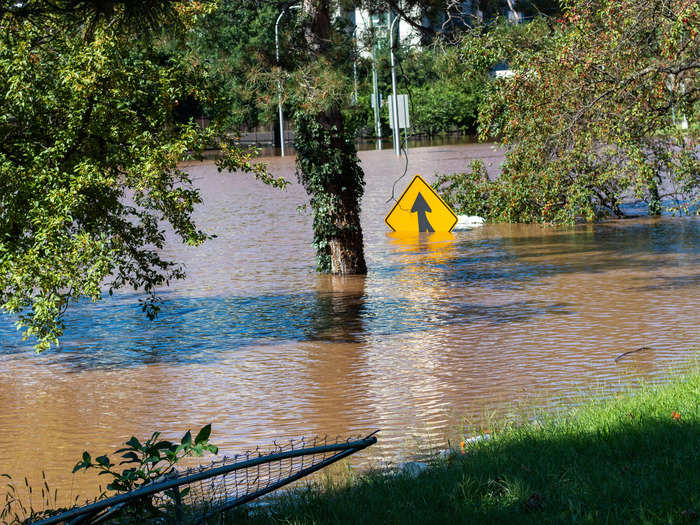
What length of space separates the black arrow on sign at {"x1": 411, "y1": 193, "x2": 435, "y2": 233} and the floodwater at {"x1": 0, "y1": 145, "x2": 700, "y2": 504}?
0.84 metres

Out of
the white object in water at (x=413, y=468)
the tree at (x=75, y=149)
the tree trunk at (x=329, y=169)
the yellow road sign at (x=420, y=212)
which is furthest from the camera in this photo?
the yellow road sign at (x=420, y=212)

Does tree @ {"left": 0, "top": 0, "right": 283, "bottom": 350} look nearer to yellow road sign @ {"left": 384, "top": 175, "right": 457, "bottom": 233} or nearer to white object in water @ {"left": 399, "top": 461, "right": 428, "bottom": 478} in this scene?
white object in water @ {"left": 399, "top": 461, "right": 428, "bottom": 478}

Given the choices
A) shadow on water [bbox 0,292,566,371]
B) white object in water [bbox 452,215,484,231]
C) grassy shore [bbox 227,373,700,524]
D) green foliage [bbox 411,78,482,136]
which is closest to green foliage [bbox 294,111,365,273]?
shadow on water [bbox 0,292,566,371]

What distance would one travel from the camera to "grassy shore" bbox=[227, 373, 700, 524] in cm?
481

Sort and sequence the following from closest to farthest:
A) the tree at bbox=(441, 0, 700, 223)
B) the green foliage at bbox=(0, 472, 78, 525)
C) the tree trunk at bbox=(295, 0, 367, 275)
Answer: the green foliage at bbox=(0, 472, 78, 525), the tree at bbox=(441, 0, 700, 223), the tree trunk at bbox=(295, 0, 367, 275)

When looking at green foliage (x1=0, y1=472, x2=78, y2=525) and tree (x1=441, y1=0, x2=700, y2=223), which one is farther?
tree (x1=441, y1=0, x2=700, y2=223)

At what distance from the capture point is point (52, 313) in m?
10.2

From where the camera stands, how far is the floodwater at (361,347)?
874 cm

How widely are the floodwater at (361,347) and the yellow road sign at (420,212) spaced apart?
87 cm

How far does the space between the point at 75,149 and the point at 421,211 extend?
7302 mm

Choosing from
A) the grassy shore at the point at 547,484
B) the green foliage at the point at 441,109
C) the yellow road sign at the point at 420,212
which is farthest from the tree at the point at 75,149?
the green foliage at the point at 441,109

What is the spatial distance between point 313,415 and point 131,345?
4444 mm

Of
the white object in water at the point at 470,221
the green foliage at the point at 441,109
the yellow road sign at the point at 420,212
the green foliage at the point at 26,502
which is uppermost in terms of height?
the green foliage at the point at 441,109

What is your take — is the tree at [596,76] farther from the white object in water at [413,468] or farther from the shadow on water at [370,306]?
the white object in water at [413,468]
